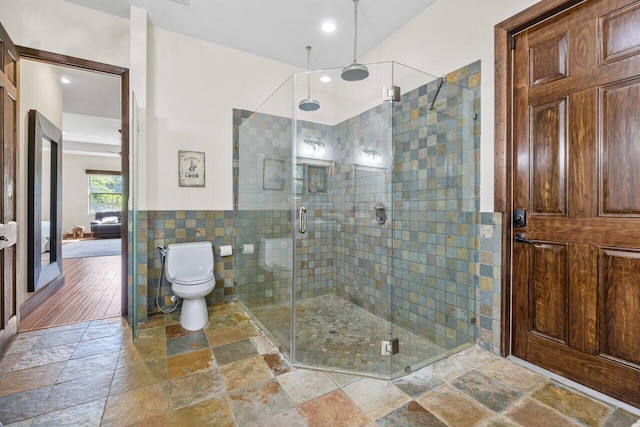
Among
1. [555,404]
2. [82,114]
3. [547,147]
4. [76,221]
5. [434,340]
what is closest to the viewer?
[555,404]

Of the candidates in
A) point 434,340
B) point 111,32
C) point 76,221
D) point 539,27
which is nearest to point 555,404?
point 434,340

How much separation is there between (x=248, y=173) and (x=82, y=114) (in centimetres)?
443

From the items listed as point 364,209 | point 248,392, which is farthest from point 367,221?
point 248,392

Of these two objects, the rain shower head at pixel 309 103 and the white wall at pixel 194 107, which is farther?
the white wall at pixel 194 107

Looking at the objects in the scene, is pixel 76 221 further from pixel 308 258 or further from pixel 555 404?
pixel 555 404

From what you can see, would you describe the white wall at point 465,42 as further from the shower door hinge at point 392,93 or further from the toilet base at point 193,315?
the toilet base at point 193,315

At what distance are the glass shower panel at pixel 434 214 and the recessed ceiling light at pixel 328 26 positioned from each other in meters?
0.94

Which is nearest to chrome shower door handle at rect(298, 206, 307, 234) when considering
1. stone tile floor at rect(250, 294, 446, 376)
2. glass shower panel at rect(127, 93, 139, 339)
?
stone tile floor at rect(250, 294, 446, 376)

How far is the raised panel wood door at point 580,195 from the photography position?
1472 millimetres

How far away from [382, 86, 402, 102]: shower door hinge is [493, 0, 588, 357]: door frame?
0.63 meters

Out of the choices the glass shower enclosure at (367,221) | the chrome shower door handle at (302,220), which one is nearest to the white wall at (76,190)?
the glass shower enclosure at (367,221)

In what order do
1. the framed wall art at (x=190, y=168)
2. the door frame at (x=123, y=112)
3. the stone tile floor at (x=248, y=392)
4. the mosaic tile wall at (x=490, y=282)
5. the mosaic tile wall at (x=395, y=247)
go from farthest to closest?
the framed wall art at (x=190, y=168) < the door frame at (x=123, y=112) < the mosaic tile wall at (x=395, y=247) < the mosaic tile wall at (x=490, y=282) < the stone tile floor at (x=248, y=392)

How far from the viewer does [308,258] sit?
2.45 metres

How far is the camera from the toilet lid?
242 cm
